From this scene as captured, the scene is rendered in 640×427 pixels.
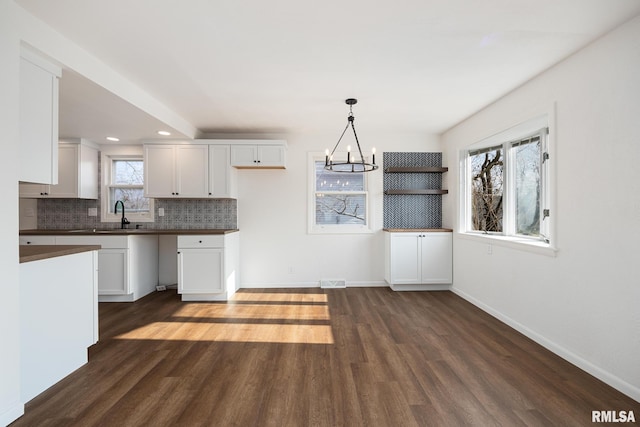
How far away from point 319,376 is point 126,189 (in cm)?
412

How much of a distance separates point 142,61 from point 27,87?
0.82 m

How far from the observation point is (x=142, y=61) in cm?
244

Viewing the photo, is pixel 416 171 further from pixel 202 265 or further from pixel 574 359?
pixel 202 265

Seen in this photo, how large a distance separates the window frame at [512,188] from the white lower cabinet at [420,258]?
39 centimetres

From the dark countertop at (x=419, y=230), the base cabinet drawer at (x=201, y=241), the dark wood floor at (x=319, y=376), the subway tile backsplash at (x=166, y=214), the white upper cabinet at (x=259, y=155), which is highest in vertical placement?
the white upper cabinet at (x=259, y=155)

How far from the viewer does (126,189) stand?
4617 millimetres

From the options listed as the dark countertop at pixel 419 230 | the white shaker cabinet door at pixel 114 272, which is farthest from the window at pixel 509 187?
the white shaker cabinet door at pixel 114 272

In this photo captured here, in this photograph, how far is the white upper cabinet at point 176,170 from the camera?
4234 millimetres

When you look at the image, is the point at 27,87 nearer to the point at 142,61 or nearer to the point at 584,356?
the point at 142,61

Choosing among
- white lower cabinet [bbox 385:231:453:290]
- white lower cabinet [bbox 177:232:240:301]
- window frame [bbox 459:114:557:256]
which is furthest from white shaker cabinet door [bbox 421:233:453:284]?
white lower cabinet [bbox 177:232:240:301]

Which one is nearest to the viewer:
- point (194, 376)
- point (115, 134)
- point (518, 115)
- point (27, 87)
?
point (27, 87)

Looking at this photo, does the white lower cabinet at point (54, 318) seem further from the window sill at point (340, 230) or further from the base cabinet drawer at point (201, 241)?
the window sill at point (340, 230)

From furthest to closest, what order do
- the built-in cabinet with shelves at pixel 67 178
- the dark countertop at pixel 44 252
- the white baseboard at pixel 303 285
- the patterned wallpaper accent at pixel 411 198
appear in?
the patterned wallpaper accent at pixel 411 198 → the white baseboard at pixel 303 285 → the built-in cabinet with shelves at pixel 67 178 → the dark countertop at pixel 44 252

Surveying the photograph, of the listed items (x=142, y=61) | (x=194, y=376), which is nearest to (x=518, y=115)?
(x=142, y=61)
